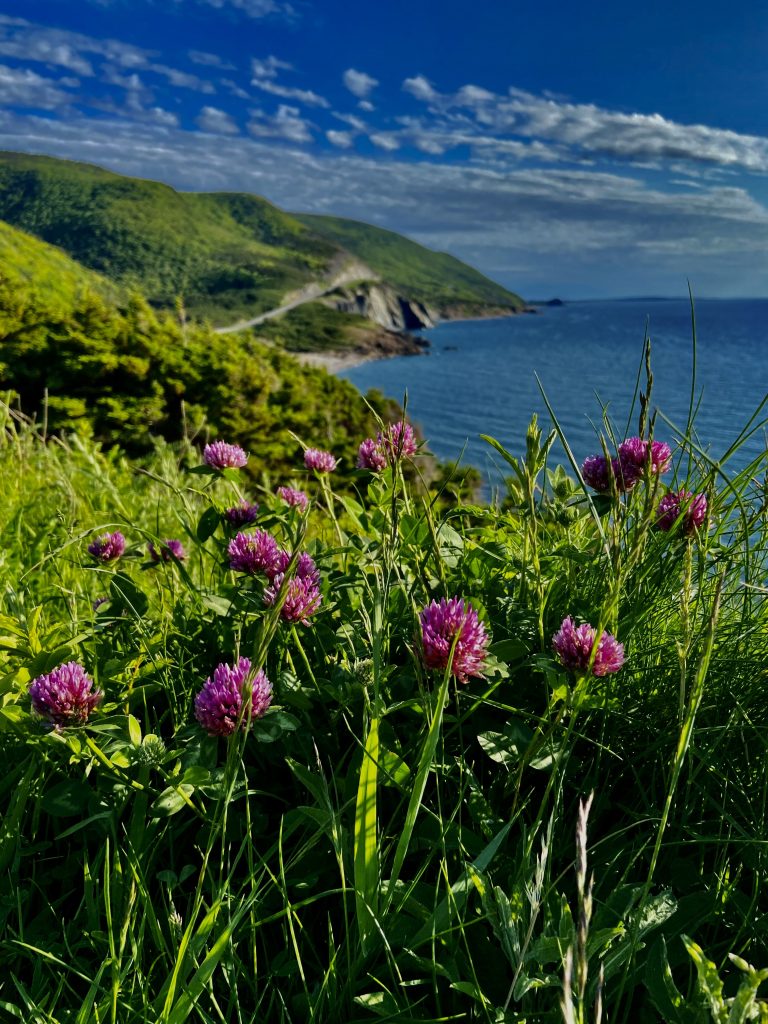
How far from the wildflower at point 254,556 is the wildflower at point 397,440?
38 cm

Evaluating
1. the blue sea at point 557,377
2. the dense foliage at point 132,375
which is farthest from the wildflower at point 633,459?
the blue sea at point 557,377

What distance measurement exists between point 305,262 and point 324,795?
162869mm

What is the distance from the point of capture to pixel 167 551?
2.00 m

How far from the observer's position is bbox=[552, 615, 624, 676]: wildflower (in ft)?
4.46

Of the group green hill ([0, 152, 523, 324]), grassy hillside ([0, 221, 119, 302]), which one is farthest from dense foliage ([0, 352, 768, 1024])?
green hill ([0, 152, 523, 324])

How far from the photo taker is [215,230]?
16712 cm

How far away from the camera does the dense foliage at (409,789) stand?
119 cm

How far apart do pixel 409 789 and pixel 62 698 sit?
0.74m

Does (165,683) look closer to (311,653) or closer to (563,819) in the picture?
(311,653)

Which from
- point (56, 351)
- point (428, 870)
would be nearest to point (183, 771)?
point (428, 870)

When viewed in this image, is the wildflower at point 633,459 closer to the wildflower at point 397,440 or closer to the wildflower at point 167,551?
the wildflower at point 397,440

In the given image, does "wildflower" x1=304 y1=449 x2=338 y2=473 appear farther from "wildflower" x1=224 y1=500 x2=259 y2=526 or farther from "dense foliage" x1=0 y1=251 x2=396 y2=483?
"dense foliage" x1=0 y1=251 x2=396 y2=483

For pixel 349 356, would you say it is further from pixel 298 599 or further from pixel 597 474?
pixel 298 599

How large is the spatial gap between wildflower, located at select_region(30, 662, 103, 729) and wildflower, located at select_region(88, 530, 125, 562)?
0.73 m
